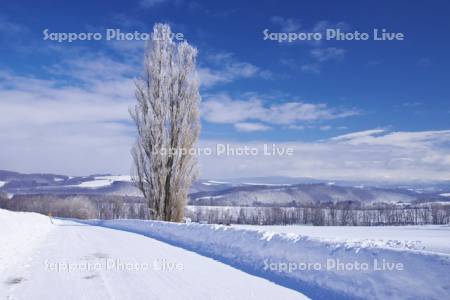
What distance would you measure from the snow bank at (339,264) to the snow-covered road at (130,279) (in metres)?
0.64

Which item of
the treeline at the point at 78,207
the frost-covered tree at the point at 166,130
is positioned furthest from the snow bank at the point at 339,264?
the treeline at the point at 78,207

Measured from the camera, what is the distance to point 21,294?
240 inches

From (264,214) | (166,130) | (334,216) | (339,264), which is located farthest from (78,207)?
(339,264)

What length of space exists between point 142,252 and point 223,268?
3.31m

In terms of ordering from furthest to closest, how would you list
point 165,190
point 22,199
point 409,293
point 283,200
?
point 283,200, point 22,199, point 165,190, point 409,293

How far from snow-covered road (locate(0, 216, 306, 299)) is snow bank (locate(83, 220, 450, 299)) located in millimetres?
644

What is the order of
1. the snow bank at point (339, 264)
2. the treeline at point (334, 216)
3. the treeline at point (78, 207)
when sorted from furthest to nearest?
the treeline at point (78, 207) → the treeline at point (334, 216) → the snow bank at point (339, 264)

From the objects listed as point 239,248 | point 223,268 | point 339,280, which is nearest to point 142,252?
point 239,248

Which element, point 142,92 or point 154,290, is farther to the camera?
point 142,92

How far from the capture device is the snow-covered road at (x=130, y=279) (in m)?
6.09

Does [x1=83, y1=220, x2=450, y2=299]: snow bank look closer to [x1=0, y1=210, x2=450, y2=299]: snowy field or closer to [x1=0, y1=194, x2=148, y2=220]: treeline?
[x1=0, y1=210, x2=450, y2=299]: snowy field

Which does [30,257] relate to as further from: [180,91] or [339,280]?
[180,91]

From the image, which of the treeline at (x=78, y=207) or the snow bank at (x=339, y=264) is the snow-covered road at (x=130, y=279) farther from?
the treeline at (x=78, y=207)

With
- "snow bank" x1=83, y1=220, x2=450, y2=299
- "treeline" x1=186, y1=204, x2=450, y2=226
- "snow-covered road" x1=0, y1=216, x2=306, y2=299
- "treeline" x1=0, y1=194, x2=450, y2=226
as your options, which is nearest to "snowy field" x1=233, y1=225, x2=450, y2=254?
"snow bank" x1=83, y1=220, x2=450, y2=299
